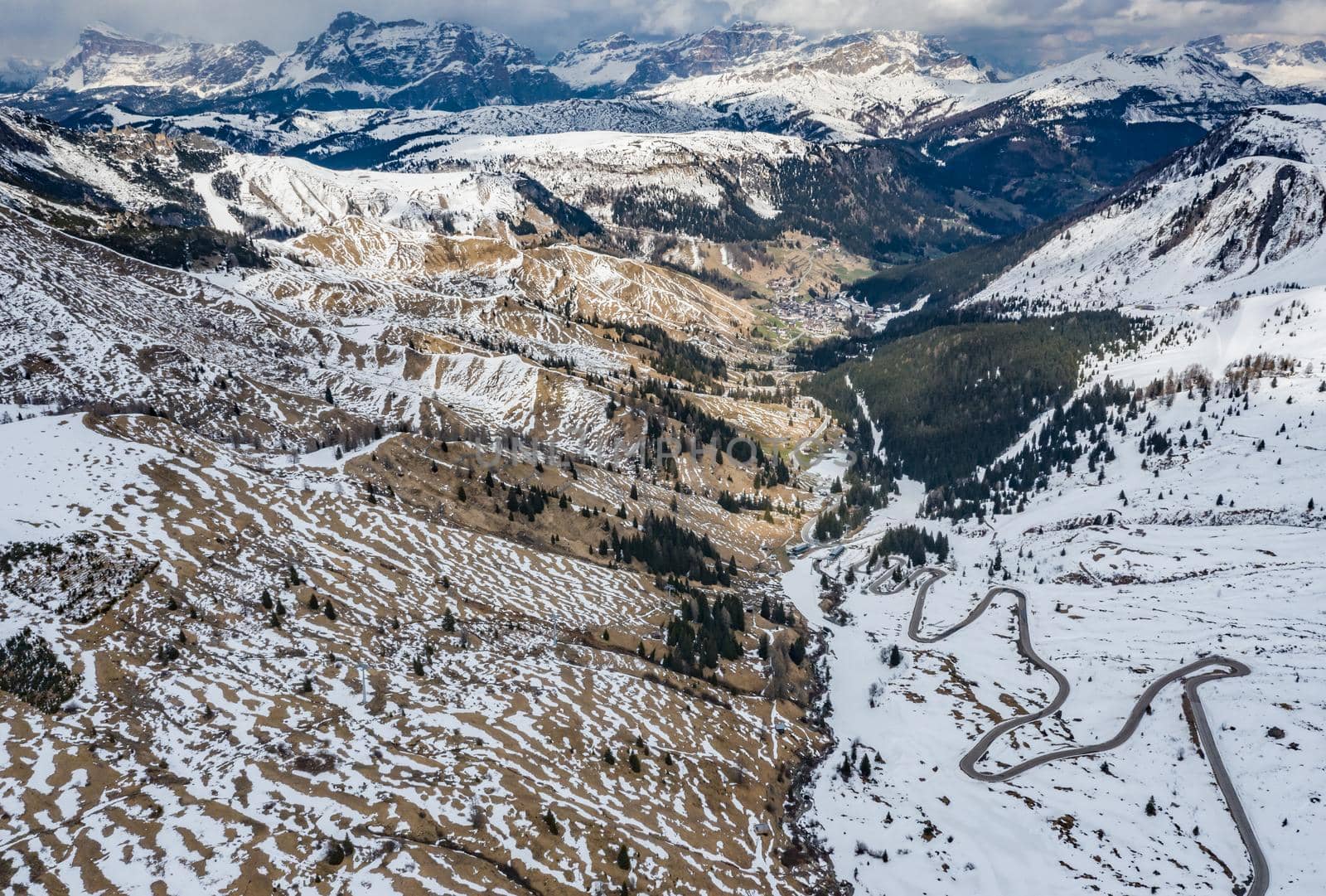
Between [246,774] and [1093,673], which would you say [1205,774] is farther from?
[246,774]

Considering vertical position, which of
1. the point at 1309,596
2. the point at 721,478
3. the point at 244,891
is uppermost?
the point at 244,891

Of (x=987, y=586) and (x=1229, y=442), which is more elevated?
(x=1229, y=442)

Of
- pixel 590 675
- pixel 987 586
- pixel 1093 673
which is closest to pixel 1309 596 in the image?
pixel 1093 673

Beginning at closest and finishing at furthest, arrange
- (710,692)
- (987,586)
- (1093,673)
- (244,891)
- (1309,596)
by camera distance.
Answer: (244,891), (710,692), (1093,673), (1309,596), (987,586)

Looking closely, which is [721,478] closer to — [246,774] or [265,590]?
[265,590]

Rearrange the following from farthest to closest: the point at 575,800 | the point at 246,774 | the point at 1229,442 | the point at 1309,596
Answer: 1. the point at 1229,442
2. the point at 1309,596
3. the point at 575,800
4. the point at 246,774

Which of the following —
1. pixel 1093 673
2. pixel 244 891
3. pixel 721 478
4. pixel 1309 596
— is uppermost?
pixel 244 891

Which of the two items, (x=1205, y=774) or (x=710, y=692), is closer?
(x=1205, y=774)

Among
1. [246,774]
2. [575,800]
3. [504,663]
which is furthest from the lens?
[504,663]

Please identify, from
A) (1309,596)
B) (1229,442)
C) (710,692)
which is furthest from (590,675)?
(1229,442)
